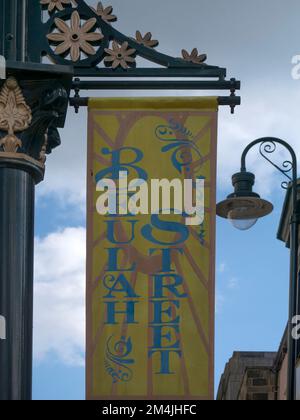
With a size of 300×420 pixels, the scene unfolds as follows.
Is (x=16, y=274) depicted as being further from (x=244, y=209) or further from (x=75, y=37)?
(x=244, y=209)

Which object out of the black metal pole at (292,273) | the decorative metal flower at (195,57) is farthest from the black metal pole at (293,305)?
the decorative metal flower at (195,57)

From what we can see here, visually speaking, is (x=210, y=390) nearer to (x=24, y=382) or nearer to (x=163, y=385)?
(x=163, y=385)

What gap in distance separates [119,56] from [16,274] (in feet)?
9.73

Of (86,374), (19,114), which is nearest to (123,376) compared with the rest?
(86,374)

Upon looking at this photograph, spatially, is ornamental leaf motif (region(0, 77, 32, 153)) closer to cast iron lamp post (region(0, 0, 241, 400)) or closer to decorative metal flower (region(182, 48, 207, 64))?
A: cast iron lamp post (region(0, 0, 241, 400))

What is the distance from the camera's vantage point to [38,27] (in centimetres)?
1845

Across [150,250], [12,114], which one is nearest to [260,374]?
[150,250]

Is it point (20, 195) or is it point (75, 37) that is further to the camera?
point (75, 37)

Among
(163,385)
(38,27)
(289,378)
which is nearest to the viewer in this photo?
(163,385)

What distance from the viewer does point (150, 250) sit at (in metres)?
17.5

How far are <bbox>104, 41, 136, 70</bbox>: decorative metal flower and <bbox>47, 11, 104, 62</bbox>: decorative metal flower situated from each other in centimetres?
18

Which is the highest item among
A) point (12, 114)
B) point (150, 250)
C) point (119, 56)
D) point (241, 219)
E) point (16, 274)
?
point (119, 56)

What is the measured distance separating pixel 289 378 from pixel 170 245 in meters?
4.00

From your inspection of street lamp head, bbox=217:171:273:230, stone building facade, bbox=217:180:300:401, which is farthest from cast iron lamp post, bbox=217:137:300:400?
stone building facade, bbox=217:180:300:401
